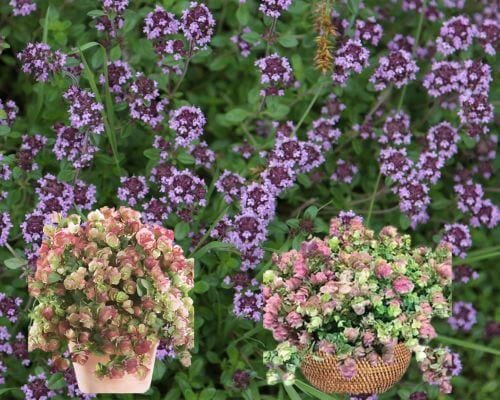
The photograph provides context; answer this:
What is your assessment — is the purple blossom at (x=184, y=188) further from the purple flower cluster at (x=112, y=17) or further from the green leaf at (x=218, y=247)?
the purple flower cluster at (x=112, y=17)

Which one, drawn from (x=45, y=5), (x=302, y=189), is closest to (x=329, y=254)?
(x=302, y=189)

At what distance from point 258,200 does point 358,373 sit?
0.72 meters

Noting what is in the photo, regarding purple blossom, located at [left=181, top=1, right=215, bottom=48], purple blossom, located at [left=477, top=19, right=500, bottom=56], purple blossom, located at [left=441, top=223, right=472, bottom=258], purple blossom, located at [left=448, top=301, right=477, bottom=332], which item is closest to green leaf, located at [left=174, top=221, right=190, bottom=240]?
purple blossom, located at [left=181, top=1, right=215, bottom=48]

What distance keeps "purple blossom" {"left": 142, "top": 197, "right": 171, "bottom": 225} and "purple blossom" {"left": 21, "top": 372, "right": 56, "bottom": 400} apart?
66cm

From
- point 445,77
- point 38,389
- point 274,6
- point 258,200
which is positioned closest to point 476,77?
point 445,77

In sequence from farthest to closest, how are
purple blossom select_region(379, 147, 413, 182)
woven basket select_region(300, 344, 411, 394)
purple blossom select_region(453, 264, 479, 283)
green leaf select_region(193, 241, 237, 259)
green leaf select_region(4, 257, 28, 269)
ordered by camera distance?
purple blossom select_region(453, 264, 479, 283) < purple blossom select_region(379, 147, 413, 182) < green leaf select_region(193, 241, 237, 259) < green leaf select_region(4, 257, 28, 269) < woven basket select_region(300, 344, 411, 394)

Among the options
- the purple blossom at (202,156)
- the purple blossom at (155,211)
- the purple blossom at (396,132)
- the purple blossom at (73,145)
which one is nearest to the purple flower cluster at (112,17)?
the purple blossom at (73,145)

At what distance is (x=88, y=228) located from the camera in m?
2.82

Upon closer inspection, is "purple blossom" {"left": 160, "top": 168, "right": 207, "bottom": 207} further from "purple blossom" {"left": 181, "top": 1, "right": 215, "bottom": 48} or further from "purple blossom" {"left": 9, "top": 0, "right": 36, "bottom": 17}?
"purple blossom" {"left": 9, "top": 0, "right": 36, "bottom": 17}

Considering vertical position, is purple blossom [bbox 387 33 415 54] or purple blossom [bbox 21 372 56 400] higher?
purple blossom [bbox 387 33 415 54]

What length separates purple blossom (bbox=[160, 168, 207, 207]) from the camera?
3268 mm

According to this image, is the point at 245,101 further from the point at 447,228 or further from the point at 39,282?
the point at 39,282

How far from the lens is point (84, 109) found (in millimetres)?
3232

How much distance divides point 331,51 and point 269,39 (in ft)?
0.83
